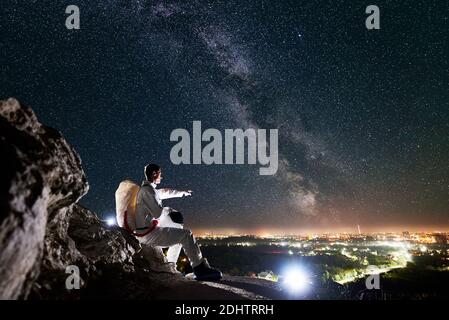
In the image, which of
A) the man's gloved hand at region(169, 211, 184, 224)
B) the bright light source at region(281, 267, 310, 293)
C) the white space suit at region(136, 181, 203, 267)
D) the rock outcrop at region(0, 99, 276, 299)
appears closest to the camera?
the rock outcrop at region(0, 99, 276, 299)

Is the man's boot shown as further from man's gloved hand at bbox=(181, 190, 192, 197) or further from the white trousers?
man's gloved hand at bbox=(181, 190, 192, 197)

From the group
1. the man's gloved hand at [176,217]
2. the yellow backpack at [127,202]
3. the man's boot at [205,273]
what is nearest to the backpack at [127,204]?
the yellow backpack at [127,202]

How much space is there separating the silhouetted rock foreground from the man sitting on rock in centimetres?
44

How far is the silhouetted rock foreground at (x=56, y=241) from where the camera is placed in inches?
113

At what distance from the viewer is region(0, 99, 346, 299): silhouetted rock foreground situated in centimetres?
287

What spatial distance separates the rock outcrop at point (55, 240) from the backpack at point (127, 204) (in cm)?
36

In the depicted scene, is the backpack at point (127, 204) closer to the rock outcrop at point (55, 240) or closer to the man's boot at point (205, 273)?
the rock outcrop at point (55, 240)

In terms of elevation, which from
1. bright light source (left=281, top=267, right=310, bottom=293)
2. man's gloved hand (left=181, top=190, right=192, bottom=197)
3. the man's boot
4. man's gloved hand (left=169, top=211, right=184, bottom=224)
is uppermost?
man's gloved hand (left=181, top=190, right=192, bottom=197)

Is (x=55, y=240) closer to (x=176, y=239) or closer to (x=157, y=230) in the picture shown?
(x=157, y=230)

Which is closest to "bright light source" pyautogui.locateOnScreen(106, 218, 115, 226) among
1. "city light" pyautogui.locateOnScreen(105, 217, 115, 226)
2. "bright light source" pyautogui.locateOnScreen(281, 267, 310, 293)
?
"city light" pyautogui.locateOnScreen(105, 217, 115, 226)

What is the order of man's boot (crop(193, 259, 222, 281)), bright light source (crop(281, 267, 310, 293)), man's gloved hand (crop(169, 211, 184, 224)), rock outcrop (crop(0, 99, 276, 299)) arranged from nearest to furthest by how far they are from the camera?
1. rock outcrop (crop(0, 99, 276, 299))
2. bright light source (crop(281, 267, 310, 293))
3. man's boot (crop(193, 259, 222, 281))
4. man's gloved hand (crop(169, 211, 184, 224))

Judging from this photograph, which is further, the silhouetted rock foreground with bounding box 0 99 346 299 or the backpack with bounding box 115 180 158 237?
the backpack with bounding box 115 180 158 237

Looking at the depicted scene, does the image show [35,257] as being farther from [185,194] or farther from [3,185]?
[185,194]
